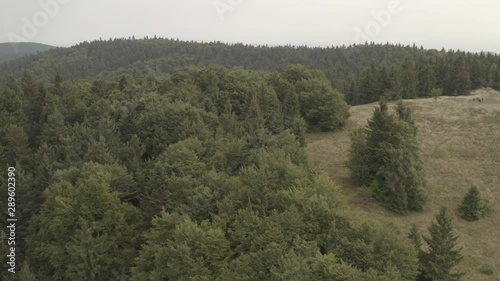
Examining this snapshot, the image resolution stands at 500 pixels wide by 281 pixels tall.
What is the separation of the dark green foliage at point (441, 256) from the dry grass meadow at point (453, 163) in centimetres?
711

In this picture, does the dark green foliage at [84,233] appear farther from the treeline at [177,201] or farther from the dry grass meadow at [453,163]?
the dry grass meadow at [453,163]

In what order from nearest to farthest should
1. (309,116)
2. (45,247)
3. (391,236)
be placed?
1. (391,236)
2. (45,247)
3. (309,116)

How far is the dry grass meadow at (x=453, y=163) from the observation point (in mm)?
44500

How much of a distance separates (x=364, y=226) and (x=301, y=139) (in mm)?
33958

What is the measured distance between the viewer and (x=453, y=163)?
61156 millimetres

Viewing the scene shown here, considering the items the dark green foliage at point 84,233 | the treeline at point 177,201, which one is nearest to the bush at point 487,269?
the treeline at point 177,201

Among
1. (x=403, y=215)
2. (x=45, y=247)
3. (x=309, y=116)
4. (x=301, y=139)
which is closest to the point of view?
(x=45, y=247)

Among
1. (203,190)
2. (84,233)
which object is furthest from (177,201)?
(84,233)

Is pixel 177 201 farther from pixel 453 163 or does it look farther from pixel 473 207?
pixel 453 163

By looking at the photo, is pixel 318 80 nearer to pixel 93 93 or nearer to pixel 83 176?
pixel 93 93

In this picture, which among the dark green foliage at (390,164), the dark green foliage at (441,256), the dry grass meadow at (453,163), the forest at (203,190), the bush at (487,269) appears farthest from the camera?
the dark green foliage at (390,164)

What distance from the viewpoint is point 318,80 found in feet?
254

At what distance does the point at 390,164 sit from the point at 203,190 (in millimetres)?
25472

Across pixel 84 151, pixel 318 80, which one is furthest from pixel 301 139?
pixel 84 151
